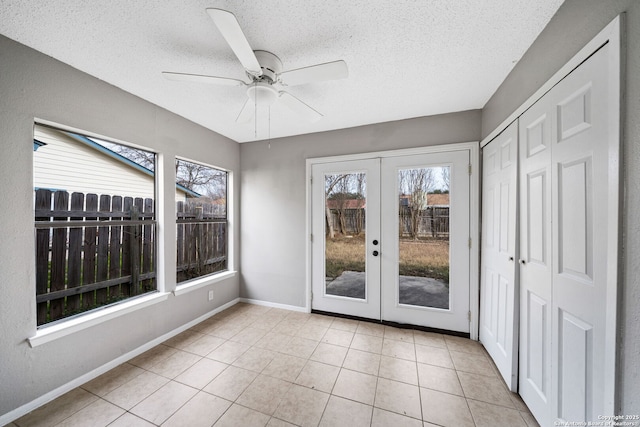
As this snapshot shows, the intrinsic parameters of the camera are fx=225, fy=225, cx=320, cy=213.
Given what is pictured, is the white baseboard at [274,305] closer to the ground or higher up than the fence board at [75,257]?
closer to the ground

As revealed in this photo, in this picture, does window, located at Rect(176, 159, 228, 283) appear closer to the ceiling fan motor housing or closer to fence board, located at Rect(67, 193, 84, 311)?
fence board, located at Rect(67, 193, 84, 311)

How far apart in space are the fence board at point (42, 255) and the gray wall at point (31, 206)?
11cm

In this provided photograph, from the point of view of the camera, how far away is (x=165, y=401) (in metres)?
1.62

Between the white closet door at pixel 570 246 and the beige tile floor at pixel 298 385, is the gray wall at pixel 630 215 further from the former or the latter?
the beige tile floor at pixel 298 385

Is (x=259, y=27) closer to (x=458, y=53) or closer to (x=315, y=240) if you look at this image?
(x=458, y=53)

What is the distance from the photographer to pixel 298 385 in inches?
70.1

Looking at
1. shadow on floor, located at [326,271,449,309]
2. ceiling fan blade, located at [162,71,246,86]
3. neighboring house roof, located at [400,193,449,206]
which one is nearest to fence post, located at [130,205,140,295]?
ceiling fan blade, located at [162,71,246,86]

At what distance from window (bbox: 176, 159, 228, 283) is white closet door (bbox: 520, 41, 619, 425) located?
3325 millimetres

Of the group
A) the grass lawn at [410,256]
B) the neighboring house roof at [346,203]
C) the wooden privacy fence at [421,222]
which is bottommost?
the grass lawn at [410,256]

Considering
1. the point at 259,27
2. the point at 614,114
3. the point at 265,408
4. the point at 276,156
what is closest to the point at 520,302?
the point at 614,114

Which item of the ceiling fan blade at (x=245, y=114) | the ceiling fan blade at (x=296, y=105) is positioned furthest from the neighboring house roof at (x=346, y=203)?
the ceiling fan blade at (x=245, y=114)

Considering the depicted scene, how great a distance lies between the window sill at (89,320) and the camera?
5.24 ft

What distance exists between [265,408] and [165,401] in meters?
0.73

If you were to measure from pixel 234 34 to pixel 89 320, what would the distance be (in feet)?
7.78
